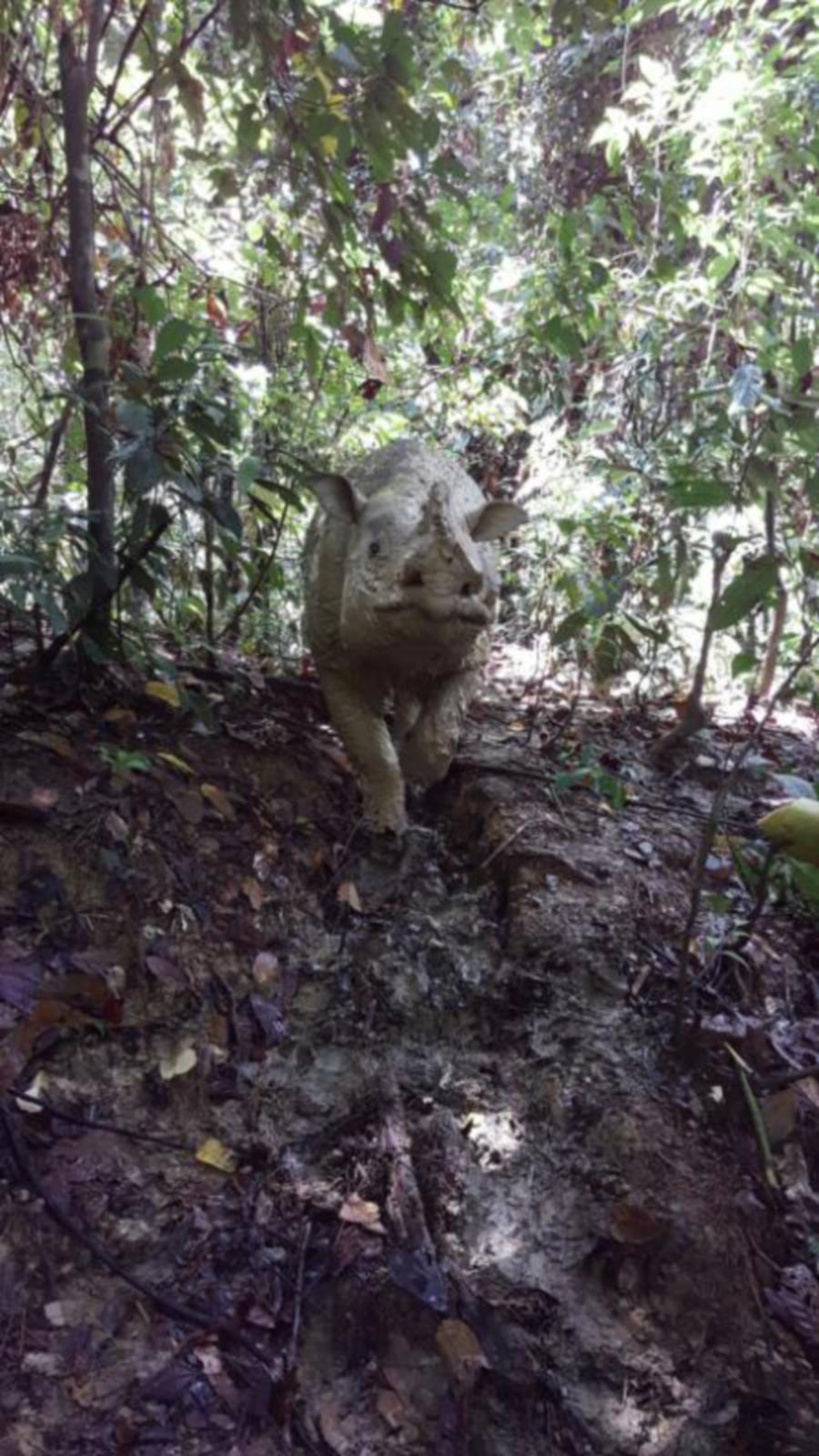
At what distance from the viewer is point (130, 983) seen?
2.74 metres

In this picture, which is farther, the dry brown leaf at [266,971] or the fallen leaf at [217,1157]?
the dry brown leaf at [266,971]

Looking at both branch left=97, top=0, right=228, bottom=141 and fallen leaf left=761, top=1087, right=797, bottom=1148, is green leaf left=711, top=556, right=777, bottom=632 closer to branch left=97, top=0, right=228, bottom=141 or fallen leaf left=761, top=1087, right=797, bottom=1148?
fallen leaf left=761, top=1087, right=797, bottom=1148

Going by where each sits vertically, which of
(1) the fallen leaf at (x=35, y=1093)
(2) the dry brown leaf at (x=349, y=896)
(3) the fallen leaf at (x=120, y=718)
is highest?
(3) the fallen leaf at (x=120, y=718)

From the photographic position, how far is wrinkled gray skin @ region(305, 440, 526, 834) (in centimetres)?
320

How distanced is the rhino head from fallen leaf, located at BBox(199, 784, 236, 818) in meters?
0.69

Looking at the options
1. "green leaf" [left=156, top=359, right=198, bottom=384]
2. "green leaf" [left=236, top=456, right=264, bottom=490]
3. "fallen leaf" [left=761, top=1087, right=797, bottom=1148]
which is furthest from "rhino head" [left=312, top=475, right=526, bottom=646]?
"fallen leaf" [left=761, top=1087, right=797, bottom=1148]

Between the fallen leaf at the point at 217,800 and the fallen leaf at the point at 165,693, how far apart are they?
389 millimetres

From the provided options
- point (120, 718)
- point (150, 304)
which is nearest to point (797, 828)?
point (120, 718)

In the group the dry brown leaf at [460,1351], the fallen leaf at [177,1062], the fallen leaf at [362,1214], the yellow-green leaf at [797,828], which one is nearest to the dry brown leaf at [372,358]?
the yellow-green leaf at [797,828]

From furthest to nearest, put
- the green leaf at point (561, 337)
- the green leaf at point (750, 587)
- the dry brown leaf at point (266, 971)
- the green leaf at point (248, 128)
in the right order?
the green leaf at point (561, 337)
the green leaf at point (248, 128)
the dry brown leaf at point (266, 971)
the green leaf at point (750, 587)

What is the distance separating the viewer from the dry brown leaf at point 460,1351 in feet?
7.04

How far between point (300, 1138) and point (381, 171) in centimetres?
295

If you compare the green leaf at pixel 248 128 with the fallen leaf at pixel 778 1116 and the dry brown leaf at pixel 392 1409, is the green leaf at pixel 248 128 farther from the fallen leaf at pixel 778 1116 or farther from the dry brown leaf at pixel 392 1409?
the dry brown leaf at pixel 392 1409

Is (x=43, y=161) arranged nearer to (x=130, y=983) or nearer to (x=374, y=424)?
(x=374, y=424)
